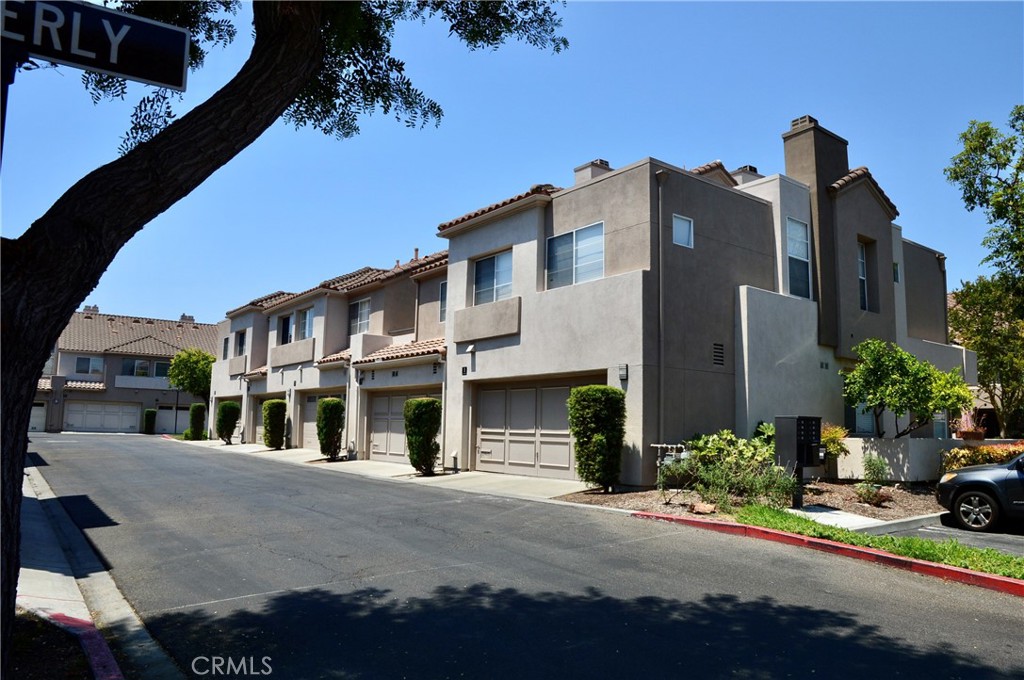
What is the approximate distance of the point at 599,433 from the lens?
1422cm

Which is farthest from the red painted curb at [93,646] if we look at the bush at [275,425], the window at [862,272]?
the bush at [275,425]

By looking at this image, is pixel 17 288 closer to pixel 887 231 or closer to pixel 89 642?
pixel 89 642

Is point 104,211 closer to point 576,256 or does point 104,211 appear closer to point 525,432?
point 576,256

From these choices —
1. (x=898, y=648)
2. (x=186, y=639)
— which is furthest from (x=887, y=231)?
(x=186, y=639)

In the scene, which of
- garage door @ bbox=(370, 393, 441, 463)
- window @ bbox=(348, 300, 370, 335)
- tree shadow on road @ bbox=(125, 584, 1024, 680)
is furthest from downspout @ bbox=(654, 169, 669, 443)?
window @ bbox=(348, 300, 370, 335)

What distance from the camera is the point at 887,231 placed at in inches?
824

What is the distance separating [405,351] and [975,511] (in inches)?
611

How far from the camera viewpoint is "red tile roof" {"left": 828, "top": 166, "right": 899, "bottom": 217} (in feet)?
62.2

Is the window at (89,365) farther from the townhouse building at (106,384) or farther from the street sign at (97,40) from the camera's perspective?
the street sign at (97,40)

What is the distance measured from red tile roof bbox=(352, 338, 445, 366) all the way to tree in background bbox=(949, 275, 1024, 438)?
68.4 feet

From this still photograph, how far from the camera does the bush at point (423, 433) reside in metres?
18.7

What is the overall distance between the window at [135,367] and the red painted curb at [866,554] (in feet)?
176

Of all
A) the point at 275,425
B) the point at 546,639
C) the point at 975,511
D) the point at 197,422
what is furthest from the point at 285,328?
the point at 546,639

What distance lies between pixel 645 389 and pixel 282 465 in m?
12.9
